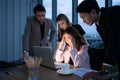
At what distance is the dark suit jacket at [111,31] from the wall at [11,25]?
12.1 feet

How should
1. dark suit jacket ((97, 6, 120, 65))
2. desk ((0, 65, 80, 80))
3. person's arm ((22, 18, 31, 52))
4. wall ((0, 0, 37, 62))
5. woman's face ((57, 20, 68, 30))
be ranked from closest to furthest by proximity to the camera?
1. dark suit jacket ((97, 6, 120, 65))
2. desk ((0, 65, 80, 80))
3. woman's face ((57, 20, 68, 30))
4. person's arm ((22, 18, 31, 52))
5. wall ((0, 0, 37, 62))

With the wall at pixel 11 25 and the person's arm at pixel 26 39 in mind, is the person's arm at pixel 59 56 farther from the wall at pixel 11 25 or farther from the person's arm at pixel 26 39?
the wall at pixel 11 25

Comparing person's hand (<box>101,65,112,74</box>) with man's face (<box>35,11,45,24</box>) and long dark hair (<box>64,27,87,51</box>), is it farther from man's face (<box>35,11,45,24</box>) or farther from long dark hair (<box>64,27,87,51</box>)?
man's face (<box>35,11,45,24</box>)

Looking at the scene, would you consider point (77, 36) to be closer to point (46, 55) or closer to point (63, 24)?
point (63, 24)

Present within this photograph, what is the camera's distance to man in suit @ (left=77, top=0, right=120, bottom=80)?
64.7 inches

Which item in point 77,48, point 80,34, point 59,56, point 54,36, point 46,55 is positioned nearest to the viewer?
point 46,55

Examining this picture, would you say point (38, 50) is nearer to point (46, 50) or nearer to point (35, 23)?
point (46, 50)

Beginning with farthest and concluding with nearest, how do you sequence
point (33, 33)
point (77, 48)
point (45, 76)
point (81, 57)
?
point (33, 33) < point (77, 48) < point (81, 57) < point (45, 76)

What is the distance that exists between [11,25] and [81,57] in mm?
2964

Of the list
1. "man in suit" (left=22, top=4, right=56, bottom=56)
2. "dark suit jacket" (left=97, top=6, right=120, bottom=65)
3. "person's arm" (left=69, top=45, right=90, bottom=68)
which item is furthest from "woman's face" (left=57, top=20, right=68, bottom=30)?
"dark suit jacket" (left=97, top=6, right=120, bottom=65)

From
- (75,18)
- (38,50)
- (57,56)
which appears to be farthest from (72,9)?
(38,50)

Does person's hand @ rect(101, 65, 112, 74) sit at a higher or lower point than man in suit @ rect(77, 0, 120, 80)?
lower

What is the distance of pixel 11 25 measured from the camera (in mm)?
5309

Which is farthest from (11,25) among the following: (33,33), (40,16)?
(40,16)
